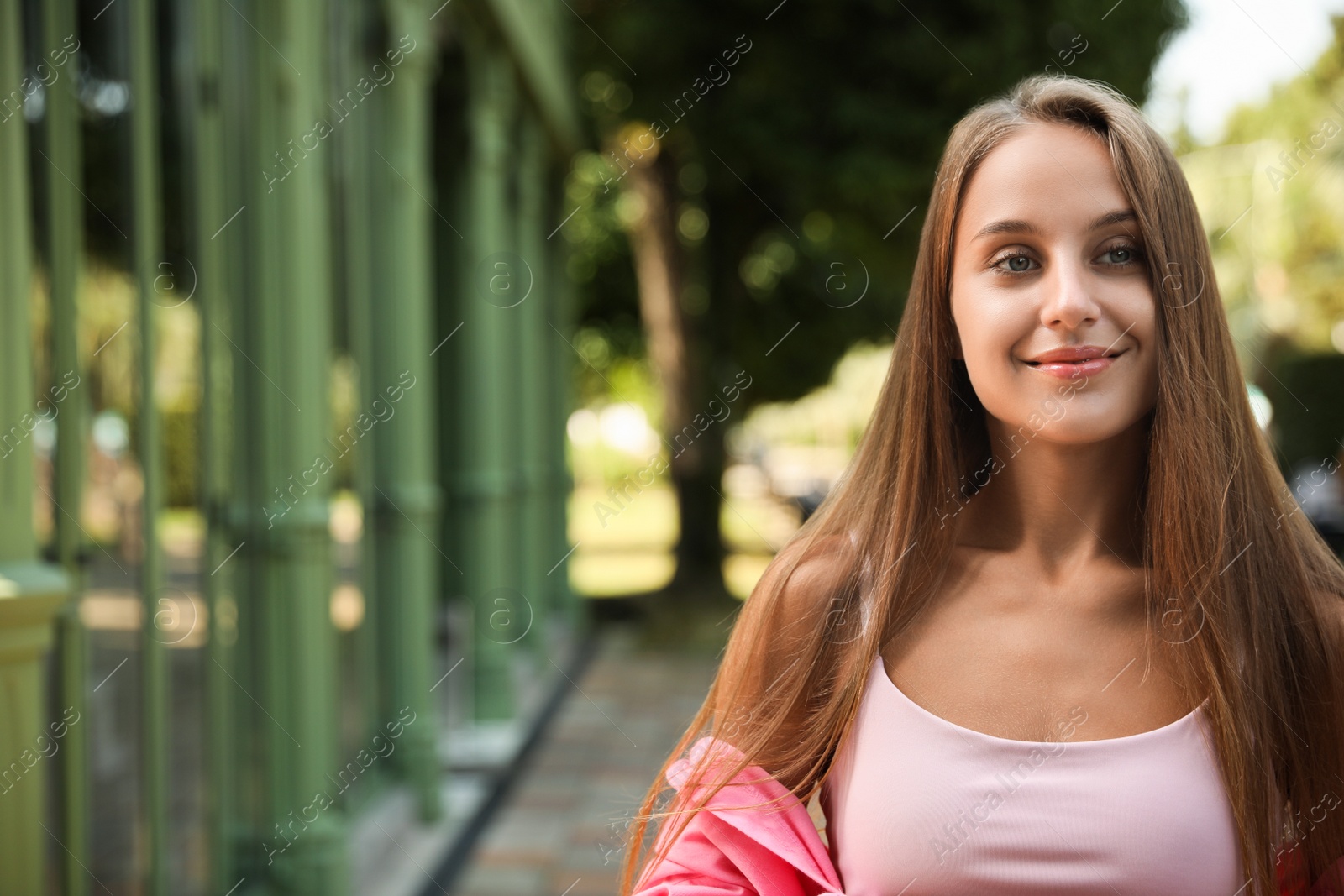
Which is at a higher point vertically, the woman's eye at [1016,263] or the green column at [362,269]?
the green column at [362,269]

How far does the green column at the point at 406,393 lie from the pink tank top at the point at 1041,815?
12.3ft

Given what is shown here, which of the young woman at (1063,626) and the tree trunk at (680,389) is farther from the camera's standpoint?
the tree trunk at (680,389)

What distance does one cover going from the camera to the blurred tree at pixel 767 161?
714 centimetres

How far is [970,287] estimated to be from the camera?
116 cm

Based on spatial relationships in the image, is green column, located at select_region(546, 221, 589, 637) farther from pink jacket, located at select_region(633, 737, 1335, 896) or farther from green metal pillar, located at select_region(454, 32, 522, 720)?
pink jacket, located at select_region(633, 737, 1335, 896)

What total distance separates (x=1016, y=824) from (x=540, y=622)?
6929 mm

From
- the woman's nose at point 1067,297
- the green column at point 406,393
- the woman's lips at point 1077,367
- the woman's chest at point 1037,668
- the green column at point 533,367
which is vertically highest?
the green column at point 533,367

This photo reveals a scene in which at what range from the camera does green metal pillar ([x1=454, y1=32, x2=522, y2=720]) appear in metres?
6.01

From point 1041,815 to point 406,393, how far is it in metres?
3.92

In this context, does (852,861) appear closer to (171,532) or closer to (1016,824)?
(1016,824)

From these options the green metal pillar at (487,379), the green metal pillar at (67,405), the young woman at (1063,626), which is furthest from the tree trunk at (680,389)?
the young woman at (1063,626)

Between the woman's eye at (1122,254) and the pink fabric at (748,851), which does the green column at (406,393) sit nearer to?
the pink fabric at (748,851)

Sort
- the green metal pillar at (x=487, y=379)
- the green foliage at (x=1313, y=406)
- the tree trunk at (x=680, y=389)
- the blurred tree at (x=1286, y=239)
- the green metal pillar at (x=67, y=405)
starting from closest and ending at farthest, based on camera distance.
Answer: the green metal pillar at (x=67, y=405) < the green metal pillar at (x=487, y=379) < the tree trunk at (x=680, y=389) < the green foliage at (x=1313, y=406) < the blurred tree at (x=1286, y=239)

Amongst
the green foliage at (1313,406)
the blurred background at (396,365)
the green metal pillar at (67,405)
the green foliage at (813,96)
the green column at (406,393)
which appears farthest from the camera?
the green foliage at (1313,406)
